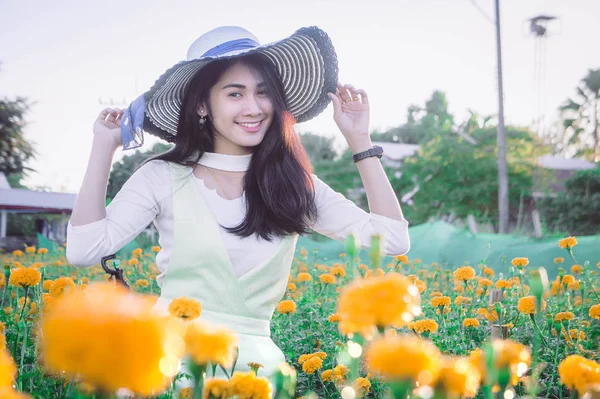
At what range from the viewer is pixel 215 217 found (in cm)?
218

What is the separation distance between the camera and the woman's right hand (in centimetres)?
207

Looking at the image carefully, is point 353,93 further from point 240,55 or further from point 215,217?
point 215,217

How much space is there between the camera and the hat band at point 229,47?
2.21m

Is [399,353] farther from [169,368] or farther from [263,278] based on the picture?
[263,278]

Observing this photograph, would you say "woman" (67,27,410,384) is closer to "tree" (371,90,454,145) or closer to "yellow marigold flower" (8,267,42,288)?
"yellow marigold flower" (8,267,42,288)

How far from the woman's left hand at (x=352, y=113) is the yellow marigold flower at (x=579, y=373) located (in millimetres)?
1550

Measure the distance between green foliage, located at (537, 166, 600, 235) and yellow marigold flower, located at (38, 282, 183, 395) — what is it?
65.6 feet

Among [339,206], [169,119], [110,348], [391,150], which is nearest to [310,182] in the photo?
[339,206]

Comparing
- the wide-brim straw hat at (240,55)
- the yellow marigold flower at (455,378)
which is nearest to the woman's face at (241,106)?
the wide-brim straw hat at (240,55)

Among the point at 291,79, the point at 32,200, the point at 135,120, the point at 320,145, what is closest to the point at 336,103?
the point at 291,79

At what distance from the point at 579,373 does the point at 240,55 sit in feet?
5.67

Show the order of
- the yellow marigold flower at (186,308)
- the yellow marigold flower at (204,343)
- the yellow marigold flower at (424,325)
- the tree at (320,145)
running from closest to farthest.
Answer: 1. the yellow marigold flower at (204,343)
2. the yellow marigold flower at (186,308)
3. the yellow marigold flower at (424,325)
4. the tree at (320,145)

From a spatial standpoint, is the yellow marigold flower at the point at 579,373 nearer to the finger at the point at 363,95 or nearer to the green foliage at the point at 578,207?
the finger at the point at 363,95

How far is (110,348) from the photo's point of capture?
454 mm
